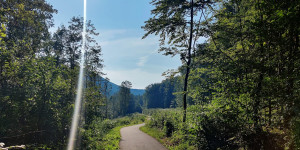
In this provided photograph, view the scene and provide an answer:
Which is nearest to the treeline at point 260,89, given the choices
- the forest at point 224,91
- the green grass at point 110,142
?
the forest at point 224,91

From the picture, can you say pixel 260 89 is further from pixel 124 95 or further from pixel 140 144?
pixel 124 95

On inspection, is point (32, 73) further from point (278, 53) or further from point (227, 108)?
point (278, 53)

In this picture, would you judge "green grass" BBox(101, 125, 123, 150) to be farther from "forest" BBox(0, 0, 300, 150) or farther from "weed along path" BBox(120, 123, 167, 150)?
"forest" BBox(0, 0, 300, 150)

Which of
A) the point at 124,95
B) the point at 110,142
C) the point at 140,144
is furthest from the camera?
the point at 124,95

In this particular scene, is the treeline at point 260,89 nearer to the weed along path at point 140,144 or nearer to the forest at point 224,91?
the forest at point 224,91

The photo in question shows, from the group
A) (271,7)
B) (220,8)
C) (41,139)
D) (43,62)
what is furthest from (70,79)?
(220,8)

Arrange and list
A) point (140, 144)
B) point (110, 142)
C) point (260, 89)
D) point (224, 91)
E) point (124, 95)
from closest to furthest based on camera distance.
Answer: point (260, 89)
point (224, 91)
point (140, 144)
point (110, 142)
point (124, 95)

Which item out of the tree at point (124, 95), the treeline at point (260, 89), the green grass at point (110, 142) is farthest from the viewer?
the tree at point (124, 95)

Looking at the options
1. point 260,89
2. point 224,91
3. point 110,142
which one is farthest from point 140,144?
point 260,89

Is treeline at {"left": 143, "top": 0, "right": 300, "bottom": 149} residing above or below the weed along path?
above

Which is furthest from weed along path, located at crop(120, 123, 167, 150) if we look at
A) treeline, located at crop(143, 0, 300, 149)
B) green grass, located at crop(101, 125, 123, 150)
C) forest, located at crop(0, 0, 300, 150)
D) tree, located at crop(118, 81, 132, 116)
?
tree, located at crop(118, 81, 132, 116)

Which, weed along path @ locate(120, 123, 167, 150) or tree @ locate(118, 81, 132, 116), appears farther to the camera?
tree @ locate(118, 81, 132, 116)

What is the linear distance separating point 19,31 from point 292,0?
1743 cm

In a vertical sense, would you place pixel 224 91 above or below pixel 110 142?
above
